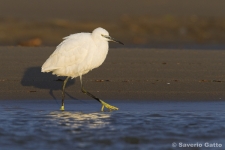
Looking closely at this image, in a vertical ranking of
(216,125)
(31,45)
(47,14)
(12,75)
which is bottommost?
(216,125)

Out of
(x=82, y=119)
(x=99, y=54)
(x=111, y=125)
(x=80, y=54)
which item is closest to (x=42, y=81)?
(x=80, y=54)

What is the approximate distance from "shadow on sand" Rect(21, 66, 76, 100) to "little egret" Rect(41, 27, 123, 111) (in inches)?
34.9

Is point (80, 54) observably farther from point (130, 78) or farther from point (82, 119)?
point (130, 78)

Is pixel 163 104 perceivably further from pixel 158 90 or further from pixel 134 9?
pixel 134 9

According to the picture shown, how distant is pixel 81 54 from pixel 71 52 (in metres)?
0.18

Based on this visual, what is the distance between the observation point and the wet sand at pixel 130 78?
12.8 meters

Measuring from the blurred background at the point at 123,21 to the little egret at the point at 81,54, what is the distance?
8.17 metres

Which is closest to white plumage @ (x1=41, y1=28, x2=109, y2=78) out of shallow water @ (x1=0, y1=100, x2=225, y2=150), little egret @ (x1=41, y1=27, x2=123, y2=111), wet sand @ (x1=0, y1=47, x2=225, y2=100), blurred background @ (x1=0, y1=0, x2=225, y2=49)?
little egret @ (x1=41, y1=27, x2=123, y2=111)

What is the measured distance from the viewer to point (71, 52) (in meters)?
11.7

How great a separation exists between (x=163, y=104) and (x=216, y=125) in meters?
1.81

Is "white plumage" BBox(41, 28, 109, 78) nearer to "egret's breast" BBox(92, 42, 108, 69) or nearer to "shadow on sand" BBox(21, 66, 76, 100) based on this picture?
"egret's breast" BBox(92, 42, 108, 69)

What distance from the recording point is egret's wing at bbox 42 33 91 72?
38.0ft

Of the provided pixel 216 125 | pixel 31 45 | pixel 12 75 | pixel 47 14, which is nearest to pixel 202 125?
pixel 216 125

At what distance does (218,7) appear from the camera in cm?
3095
